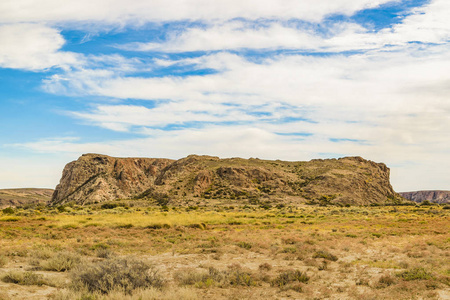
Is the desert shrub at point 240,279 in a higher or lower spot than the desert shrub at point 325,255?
higher

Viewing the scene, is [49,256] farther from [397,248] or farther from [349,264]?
[397,248]

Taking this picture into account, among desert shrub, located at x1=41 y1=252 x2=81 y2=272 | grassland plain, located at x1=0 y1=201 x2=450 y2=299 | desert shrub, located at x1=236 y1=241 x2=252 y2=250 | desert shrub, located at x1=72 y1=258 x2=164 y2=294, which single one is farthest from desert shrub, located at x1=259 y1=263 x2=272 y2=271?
desert shrub, located at x1=41 y1=252 x2=81 y2=272

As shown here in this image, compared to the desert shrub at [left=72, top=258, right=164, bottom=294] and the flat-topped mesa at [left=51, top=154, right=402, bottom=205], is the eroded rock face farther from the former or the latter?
the desert shrub at [left=72, top=258, right=164, bottom=294]

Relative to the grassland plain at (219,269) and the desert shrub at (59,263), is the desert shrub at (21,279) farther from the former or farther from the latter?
the desert shrub at (59,263)

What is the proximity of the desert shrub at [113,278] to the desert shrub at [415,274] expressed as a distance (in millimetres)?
8569

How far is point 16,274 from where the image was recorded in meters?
10.5

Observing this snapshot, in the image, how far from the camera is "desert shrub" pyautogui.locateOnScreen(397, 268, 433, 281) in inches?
449

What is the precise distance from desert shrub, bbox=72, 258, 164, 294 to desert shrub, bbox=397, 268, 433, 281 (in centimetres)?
857

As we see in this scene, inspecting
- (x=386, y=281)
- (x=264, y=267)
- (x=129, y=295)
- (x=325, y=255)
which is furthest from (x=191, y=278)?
(x=325, y=255)

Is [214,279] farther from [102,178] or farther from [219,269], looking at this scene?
[102,178]

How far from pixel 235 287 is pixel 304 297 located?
222cm

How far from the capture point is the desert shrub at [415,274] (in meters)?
11.4

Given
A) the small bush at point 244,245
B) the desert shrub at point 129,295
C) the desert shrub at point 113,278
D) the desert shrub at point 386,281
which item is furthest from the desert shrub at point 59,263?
the desert shrub at point 386,281

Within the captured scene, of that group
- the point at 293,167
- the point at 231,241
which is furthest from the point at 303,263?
the point at 293,167
